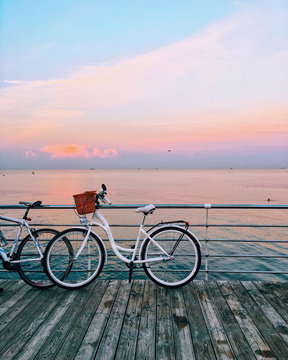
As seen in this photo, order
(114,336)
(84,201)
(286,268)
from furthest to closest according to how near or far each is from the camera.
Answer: (286,268) → (84,201) → (114,336)

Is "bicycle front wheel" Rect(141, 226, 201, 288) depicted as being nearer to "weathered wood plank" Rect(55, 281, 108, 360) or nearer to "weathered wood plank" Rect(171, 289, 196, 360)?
"weathered wood plank" Rect(171, 289, 196, 360)

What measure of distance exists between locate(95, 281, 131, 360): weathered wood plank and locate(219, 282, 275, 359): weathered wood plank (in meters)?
1.19

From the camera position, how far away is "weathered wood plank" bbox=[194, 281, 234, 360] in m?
2.07

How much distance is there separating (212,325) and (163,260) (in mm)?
953

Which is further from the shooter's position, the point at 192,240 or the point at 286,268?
the point at 286,268

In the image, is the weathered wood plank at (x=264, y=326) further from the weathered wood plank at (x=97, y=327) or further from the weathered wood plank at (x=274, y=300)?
the weathered wood plank at (x=97, y=327)

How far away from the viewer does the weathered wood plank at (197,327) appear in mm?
2070

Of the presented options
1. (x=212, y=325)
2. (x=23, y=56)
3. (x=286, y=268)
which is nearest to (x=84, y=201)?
(x=212, y=325)

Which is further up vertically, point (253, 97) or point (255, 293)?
point (253, 97)

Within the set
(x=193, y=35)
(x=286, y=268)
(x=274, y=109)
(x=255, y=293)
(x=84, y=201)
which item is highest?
(x=193, y=35)

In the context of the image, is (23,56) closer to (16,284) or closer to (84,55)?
(84,55)

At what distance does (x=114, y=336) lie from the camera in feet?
7.54

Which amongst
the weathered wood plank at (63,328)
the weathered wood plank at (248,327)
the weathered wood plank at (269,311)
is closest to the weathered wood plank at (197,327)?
the weathered wood plank at (248,327)

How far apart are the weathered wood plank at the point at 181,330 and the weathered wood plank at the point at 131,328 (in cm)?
37
